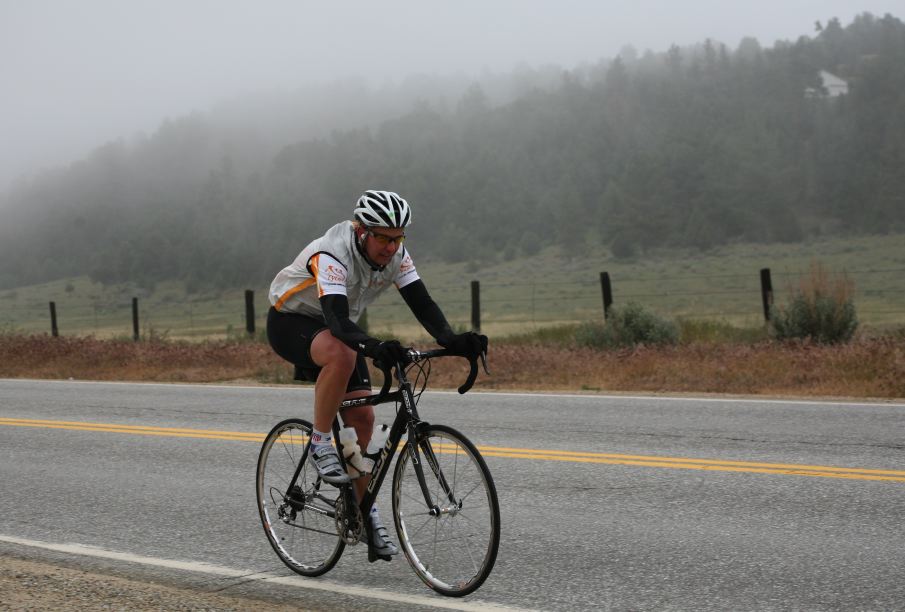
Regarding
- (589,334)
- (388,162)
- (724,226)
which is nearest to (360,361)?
(589,334)

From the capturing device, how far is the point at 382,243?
207 inches

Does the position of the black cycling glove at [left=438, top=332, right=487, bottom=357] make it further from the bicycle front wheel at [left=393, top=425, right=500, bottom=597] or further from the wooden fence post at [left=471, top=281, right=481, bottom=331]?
the wooden fence post at [left=471, top=281, right=481, bottom=331]

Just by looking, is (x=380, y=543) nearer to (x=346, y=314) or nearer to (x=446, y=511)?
(x=446, y=511)

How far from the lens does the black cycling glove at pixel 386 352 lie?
482cm

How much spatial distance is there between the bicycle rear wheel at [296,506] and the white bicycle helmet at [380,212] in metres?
1.28

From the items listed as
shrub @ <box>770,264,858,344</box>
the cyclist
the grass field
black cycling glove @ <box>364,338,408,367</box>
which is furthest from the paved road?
the grass field

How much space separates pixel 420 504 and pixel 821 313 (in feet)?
47.9

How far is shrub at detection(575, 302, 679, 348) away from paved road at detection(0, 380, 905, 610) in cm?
723

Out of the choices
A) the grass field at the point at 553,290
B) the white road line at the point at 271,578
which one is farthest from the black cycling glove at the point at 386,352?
the grass field at the point at 553,290

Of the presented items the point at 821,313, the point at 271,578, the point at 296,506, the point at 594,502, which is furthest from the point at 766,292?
the point at 271,578

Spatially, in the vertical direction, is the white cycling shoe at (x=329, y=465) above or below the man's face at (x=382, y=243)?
below

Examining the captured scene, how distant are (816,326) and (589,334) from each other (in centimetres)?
438

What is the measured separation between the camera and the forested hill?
126688 millimetres

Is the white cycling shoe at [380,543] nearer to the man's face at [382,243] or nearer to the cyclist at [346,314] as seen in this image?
the cyclist at [346,314]
